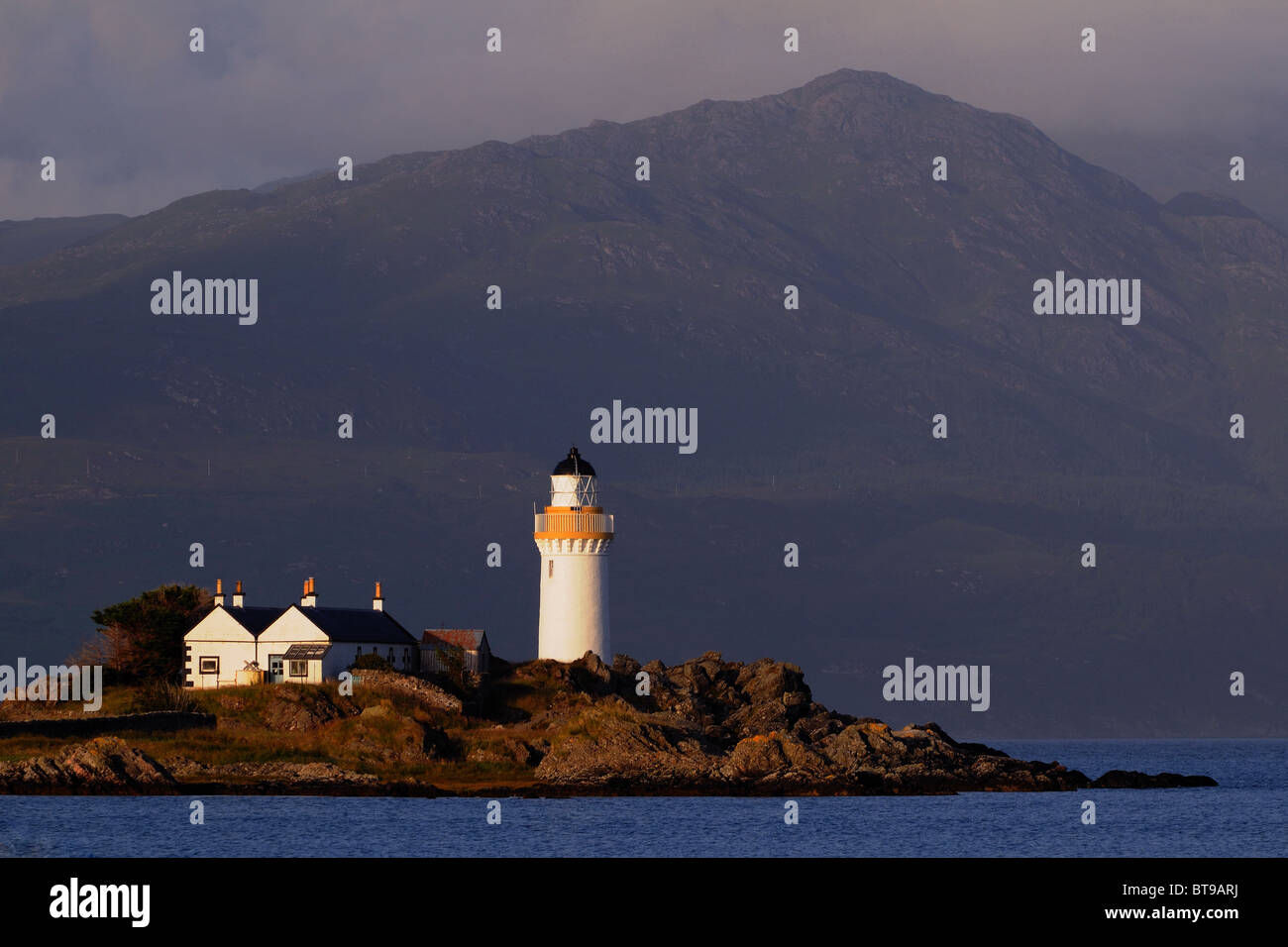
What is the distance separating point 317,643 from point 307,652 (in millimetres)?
571

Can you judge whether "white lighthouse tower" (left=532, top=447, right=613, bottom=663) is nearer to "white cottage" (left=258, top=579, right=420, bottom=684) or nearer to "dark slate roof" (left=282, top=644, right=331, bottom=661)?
"white cottage" (left=258, top=579, right=420, bottom=684)

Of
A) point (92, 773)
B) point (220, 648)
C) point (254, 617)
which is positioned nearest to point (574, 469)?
point (254, 617)

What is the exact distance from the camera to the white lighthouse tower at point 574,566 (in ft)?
304

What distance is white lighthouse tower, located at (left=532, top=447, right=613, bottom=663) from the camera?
92.7 m

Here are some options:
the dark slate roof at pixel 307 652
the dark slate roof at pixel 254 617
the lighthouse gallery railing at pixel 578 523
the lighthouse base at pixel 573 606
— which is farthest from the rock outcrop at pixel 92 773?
the lighthouse gallery railing at pixel 578 523

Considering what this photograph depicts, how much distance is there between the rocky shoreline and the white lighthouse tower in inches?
55.2

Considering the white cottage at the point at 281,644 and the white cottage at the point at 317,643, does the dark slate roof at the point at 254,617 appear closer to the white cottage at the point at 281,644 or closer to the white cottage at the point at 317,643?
the white cottage at the point at 281,644

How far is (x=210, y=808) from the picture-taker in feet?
243

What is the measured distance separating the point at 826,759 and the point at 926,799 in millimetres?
5408

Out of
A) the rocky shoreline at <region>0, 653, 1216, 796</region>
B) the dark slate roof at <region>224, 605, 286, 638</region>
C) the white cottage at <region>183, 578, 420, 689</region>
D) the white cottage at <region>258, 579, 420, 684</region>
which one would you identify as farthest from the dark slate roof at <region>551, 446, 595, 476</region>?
the dark slate roof at <region>224, 605, 286, 638</region>
